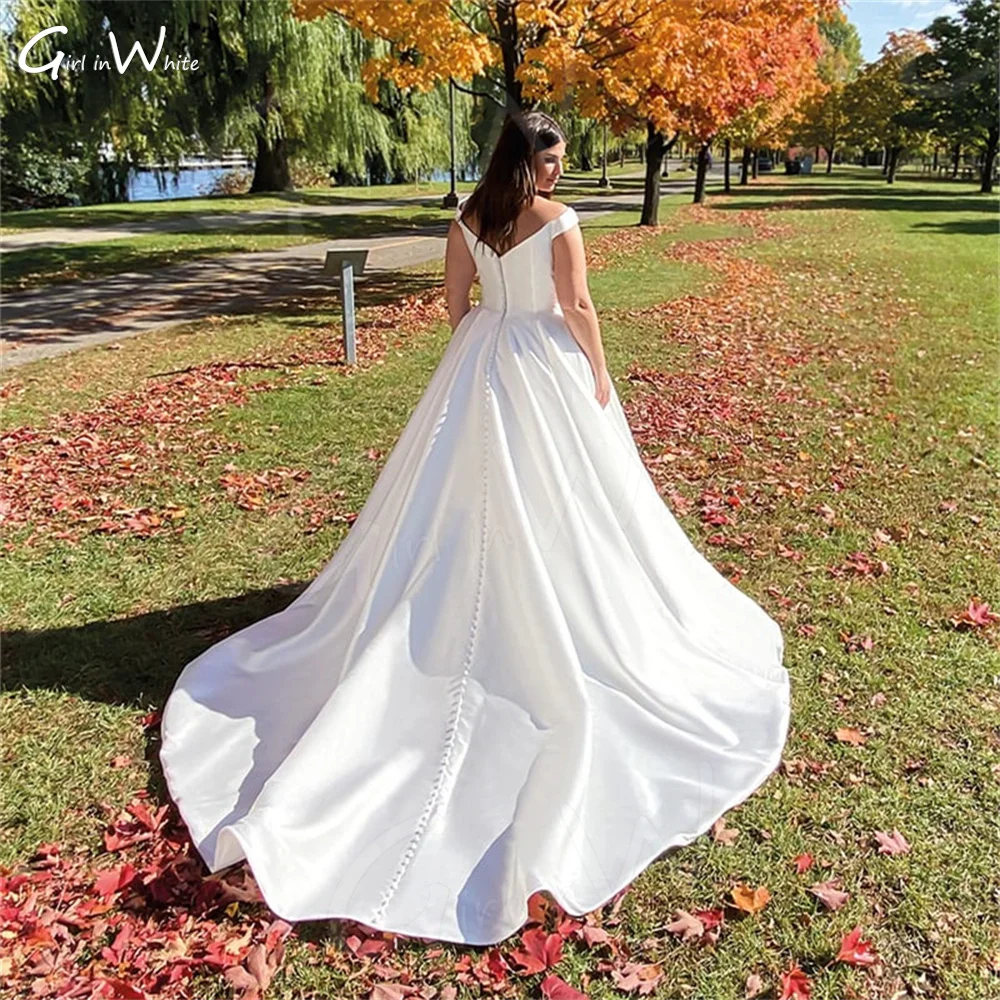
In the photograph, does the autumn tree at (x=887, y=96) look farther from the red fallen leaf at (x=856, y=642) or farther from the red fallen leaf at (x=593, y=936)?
the red fallen leaf at (x=593, y=936)

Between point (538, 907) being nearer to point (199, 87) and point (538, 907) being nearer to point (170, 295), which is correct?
point (170, 295)

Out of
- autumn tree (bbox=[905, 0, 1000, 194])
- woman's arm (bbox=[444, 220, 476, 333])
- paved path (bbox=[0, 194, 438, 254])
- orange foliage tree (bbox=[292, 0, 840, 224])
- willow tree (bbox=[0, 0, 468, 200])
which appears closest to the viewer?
woman's arm (bbox=[444, 220, 476, 333])

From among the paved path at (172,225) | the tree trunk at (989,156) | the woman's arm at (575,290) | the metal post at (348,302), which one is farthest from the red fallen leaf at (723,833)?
the tree trunk at (989,156)

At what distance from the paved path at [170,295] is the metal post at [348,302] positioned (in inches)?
144

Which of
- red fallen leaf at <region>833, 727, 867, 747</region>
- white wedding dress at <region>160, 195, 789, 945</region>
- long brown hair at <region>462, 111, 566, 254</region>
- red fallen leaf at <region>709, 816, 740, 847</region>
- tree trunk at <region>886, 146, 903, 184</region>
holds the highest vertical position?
tree trunk at <region>886, 146, 903, 184</region>

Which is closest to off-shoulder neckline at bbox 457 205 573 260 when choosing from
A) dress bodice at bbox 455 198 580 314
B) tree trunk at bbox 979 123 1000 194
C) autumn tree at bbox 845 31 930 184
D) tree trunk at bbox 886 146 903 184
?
dress bodice at bbox 455 198 580 314

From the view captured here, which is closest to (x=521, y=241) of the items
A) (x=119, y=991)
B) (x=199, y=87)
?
(x=119, y=991)

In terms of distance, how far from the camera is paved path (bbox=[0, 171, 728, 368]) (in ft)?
38.7

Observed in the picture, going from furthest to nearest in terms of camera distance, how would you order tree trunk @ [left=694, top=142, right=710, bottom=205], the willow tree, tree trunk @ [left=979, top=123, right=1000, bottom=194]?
tree trunk @ [left=979, top=123, right=1000, bottom=194] → tree trunk @ [left=694, top=142, right=710, bottom=205] → the willow tree

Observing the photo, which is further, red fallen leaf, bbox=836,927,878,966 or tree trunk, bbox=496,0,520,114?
tree trunk, bbox=496,0,520,114

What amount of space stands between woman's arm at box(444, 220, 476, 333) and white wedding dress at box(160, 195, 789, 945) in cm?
9

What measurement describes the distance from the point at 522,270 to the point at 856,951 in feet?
8.53

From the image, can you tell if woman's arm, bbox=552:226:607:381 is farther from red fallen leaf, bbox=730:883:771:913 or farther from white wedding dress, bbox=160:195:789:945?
red fallen leaf, bbox=730:883:771:913

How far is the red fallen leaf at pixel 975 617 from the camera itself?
466 centimetres
